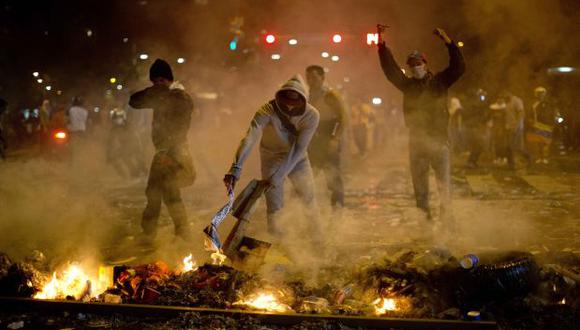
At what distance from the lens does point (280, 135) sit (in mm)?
5398

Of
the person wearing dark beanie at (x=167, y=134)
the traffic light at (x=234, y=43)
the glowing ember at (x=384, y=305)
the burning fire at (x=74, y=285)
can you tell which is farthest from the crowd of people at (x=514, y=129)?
the burning fire at (x=74, y=285)

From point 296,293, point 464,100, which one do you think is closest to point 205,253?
point 296,293

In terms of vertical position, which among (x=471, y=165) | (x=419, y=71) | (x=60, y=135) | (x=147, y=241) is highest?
(x=60, y=135)

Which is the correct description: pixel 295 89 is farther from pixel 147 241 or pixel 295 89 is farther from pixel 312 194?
pixel 147 241

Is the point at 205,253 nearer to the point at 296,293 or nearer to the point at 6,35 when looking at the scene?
the point at 296,293

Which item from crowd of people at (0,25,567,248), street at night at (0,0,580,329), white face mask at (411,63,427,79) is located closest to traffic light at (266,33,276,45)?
street at night at (0,0,580,329)

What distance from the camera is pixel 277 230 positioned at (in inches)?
222

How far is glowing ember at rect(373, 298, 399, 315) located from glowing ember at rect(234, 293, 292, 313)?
0.70 m

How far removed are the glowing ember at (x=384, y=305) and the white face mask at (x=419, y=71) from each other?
298 centimetres

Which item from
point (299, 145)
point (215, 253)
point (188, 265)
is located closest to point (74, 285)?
point (188, 265)

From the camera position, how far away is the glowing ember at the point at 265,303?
4243 millimetres

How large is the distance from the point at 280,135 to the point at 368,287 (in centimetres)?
176

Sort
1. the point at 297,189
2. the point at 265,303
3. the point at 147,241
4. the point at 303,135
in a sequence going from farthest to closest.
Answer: the point at 147,241 < the point at 297,189 < the point at 303,135 < the point at 265,303

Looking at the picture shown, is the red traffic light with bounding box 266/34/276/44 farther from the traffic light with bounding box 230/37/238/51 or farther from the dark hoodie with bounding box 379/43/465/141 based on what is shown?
the dark hoodie with bounding box 379/43/465/141
